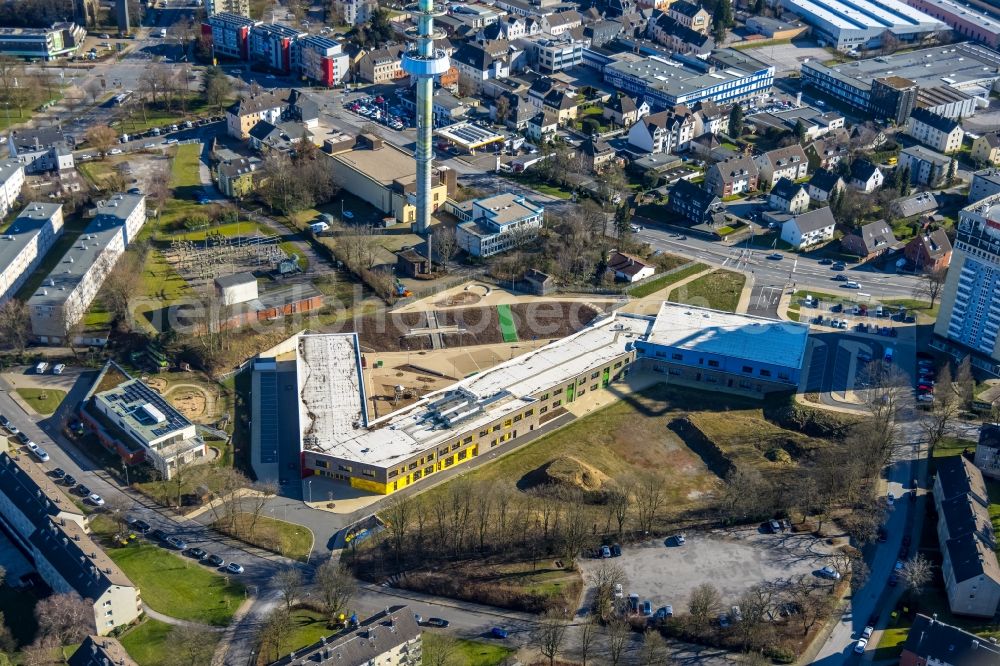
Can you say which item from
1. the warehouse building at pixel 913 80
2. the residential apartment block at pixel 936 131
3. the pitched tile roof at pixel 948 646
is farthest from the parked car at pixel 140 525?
the warehouse building at pixel 913 80

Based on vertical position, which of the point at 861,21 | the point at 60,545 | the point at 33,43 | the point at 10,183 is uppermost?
the point at 861,21

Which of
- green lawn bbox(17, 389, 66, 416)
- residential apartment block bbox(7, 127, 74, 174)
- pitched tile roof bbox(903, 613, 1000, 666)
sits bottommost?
green lawn bbox(17, 389, 66, 416)

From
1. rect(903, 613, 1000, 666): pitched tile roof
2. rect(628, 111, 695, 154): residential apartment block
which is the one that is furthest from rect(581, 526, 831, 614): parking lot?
rect(628, 111, 695, 154): residential apartment block

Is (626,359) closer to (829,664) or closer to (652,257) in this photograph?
(652,257)

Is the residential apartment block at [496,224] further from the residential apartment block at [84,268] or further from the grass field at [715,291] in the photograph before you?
the residential apartment block at [84,268]

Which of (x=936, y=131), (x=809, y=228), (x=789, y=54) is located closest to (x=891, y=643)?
(x=809, y=228)

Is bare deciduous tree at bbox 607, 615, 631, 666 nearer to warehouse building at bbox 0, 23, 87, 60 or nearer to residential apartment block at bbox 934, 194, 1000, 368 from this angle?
residential apartment block at bbox 934, 194, 1000, 368

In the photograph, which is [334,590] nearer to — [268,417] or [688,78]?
[268,417]
